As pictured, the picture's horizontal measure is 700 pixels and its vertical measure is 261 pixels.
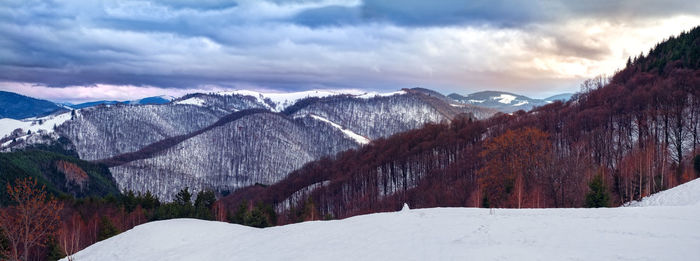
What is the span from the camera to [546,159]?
4734 cm

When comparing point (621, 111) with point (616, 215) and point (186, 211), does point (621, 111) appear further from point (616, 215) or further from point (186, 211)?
point (186, 211)

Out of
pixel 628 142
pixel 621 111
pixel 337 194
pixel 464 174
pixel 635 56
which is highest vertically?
pixel 635 56

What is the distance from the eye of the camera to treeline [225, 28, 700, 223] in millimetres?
46812

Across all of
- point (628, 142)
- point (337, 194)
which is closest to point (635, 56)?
point (628, 142)

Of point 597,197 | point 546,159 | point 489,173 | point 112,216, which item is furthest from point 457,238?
point 112,216

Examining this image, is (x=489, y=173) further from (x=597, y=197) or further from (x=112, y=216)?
(x=112, y=216)

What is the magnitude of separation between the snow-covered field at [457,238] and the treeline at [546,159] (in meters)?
16.4

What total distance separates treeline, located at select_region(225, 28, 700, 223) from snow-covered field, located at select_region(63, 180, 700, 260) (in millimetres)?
16365

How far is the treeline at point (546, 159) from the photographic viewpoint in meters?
46.8

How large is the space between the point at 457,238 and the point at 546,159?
Result: 32.5 meters

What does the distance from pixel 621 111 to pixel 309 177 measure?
342 feet

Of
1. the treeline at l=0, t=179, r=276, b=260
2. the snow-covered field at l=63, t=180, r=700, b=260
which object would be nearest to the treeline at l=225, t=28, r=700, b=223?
the treeline at l=0, t=179, r=276, b=260

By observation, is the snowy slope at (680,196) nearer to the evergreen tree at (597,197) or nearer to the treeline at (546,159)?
the treeline at (546,159)

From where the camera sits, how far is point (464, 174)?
88.9 metres
